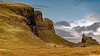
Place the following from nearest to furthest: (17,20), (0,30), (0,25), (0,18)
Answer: (0,30), (0,25), (0,18), (17,20)

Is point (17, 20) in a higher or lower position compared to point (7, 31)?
higher

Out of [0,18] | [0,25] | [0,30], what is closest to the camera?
[0,30]

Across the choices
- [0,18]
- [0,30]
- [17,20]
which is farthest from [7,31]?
[17,20]

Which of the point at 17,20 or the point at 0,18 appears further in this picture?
the point at 17,20

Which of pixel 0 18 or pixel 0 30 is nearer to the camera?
pixel 0 30

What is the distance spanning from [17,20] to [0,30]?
54366mm

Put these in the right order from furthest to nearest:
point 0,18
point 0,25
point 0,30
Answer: point 0,18
point 0,25
point 0,30

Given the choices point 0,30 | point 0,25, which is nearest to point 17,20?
point 0,25

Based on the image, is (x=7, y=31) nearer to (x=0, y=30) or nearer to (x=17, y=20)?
(x=0, y=30)

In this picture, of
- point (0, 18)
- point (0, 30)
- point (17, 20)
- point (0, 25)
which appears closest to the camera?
point (0, 30)

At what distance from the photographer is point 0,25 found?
11631 cm

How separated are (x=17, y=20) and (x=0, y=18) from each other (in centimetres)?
2860

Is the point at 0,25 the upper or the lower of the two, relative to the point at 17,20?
lower

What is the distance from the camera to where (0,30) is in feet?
348
